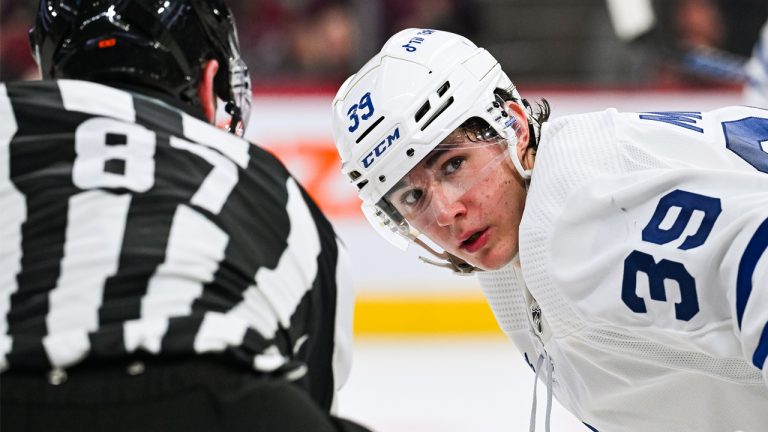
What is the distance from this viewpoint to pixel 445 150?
2107 mm

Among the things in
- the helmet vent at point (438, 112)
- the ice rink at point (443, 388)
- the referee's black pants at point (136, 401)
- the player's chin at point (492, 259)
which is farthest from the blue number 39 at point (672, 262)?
the ice rink at point (443, 388)

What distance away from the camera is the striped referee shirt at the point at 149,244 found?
1.27 meters

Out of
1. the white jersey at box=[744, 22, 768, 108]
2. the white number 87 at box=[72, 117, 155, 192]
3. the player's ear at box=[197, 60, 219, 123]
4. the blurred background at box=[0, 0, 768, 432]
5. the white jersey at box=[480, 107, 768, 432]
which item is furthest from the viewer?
the white jersey at box=[744, 22, 768, 108]

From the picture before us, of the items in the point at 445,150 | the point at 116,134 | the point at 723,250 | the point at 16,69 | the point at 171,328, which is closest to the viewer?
the point at 171,328

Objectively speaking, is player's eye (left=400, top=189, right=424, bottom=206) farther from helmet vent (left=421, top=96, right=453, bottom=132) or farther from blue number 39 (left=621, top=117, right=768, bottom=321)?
blue number 39 (left=621, top=117, right=768, bottom=321)

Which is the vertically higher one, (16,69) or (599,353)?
(599,353)

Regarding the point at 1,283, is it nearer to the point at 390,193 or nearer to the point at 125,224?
the point at 125,224

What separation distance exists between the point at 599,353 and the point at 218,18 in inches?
35.5

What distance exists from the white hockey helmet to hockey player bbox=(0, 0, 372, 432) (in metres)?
0.56

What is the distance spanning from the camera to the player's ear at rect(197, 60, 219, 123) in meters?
1.91

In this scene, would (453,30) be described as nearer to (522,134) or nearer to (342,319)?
(522,134)

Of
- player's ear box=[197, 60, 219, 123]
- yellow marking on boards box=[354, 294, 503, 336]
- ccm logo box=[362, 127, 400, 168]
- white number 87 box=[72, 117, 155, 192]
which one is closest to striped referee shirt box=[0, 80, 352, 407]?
white number 87 box=[72, 117, 155, 192]

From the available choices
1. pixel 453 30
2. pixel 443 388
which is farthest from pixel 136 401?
pixel 453 30

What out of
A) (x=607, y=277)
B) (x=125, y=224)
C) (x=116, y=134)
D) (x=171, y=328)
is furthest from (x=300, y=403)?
Answer: (x=607, y=277)
